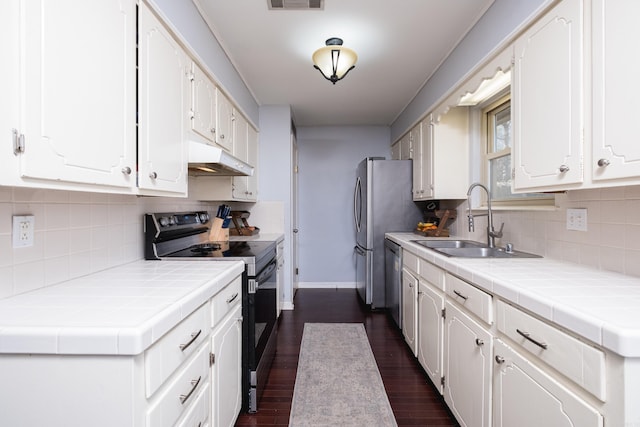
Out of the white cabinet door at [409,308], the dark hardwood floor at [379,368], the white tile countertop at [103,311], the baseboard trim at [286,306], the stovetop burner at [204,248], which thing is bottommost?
the dark hardwood floor at [379,368]

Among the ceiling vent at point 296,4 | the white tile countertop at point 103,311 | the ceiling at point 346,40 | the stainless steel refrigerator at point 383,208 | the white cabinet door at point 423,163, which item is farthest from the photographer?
the stainless steel refrigerator at point 383,208

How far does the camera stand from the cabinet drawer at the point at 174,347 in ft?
2.95

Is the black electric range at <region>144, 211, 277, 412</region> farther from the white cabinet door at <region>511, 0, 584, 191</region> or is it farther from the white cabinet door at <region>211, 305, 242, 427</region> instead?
the white cabinet door at <region>511, 0, 584, 191</region>

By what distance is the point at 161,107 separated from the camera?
61.7 inches

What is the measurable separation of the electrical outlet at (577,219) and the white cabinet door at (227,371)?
1832 millimetres

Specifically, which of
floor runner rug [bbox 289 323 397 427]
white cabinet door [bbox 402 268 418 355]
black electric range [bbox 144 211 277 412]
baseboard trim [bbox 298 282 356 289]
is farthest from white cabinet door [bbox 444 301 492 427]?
baseboard trim [bbox 298 282 356 289]

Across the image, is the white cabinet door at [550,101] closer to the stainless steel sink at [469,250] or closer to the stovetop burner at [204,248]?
the stainless steel sink at [469,250]

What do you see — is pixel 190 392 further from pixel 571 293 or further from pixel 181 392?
pixel 571 293

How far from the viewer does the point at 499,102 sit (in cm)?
266

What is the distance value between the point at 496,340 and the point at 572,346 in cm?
44

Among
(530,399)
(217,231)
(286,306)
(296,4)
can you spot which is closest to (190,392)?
(530,399)

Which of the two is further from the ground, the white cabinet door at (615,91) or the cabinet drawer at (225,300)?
the white cabinet door at (615,91)

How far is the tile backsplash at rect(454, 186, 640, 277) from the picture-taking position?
141 cm

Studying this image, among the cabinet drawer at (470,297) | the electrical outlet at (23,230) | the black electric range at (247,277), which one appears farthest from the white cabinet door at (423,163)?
the electrical outlet at (23,230)
